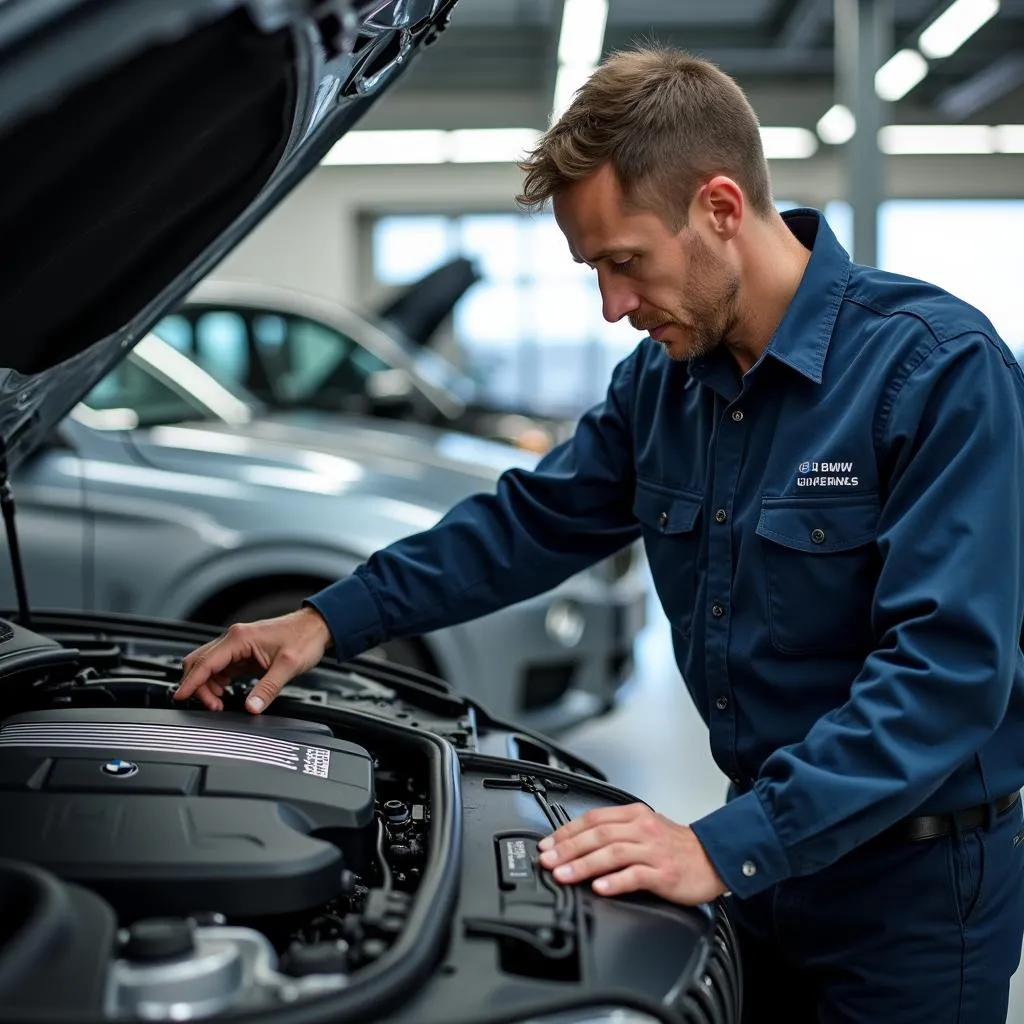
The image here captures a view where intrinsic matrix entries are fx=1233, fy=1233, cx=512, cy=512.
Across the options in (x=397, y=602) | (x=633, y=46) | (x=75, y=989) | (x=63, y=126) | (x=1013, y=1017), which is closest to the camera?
(x=75, y=989)

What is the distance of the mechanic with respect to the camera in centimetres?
112

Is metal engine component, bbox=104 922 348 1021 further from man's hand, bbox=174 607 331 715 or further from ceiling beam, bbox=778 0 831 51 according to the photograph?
ceiling beam, bbox=778 0 831 51

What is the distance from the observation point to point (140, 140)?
1044 millimetres

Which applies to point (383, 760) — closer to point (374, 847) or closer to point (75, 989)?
point (374, 847)

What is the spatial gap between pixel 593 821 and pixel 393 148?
1354 cm

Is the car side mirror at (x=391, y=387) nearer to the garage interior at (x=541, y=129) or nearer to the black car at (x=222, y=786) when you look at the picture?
the garage interior at (x=541, y=129)

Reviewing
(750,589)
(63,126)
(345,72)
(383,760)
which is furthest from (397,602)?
(63,126)

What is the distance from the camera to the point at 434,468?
3395 mm

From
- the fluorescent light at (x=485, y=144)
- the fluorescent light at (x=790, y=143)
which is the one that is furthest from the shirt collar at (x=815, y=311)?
the fluorescent light at (x=485, y=144)

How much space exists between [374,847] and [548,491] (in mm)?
623

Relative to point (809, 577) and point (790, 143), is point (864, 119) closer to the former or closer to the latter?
point (809, 577)

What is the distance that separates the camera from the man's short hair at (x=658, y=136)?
1272 mm

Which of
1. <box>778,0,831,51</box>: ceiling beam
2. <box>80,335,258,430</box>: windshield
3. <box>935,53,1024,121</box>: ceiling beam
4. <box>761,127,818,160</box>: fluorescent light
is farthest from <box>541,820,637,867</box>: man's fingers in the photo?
<box>761,127,818,160</box>: fluorescent light

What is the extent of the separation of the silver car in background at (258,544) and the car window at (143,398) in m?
0.23
